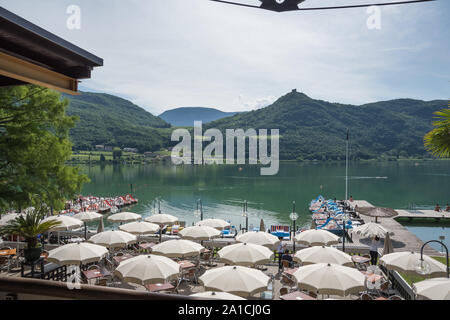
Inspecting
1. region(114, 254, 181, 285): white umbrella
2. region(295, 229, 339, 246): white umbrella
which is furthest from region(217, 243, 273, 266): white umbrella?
region(295, 229, 339, 246): white umbrella

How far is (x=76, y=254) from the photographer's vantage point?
1087 cm

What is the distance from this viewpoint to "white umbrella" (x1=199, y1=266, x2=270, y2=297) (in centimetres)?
838

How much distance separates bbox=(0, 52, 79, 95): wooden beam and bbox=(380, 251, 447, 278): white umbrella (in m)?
10.3

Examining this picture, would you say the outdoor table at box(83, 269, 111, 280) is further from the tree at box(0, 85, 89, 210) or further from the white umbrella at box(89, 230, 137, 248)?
the tree at box(0, 85, 89, 210)

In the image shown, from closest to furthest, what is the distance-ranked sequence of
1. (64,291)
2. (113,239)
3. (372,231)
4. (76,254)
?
1. (64,291)
2. (76,254)
3. (113,239)
4. (372,231)

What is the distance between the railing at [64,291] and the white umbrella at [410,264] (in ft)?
32.9

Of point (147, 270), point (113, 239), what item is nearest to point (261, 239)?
point (147, 270)

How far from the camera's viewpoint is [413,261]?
10.2 m

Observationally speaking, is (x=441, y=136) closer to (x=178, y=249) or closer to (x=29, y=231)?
(x=178, y=249)

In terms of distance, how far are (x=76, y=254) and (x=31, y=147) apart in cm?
692
